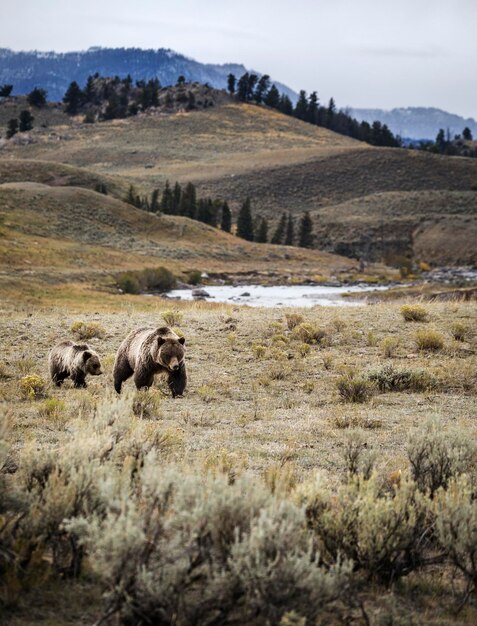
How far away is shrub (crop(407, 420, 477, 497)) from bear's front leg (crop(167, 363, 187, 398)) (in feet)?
17.2

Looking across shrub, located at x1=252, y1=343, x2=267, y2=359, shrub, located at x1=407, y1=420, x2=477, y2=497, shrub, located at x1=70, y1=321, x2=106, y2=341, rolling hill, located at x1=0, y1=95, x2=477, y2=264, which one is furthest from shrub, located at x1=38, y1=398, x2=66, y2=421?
rolling hill, located at x1=0, y1=95, x2=477, y2=264

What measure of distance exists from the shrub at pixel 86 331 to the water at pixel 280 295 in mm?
21432

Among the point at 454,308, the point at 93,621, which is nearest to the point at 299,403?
the point at 93,621

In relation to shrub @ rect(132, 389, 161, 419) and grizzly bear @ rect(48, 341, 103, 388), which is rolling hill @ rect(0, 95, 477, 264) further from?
shrub @ rect(132, 389, 161, 419)

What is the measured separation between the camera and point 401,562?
5.21 m

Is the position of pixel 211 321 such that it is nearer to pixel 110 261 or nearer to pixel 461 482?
pixel 461 482

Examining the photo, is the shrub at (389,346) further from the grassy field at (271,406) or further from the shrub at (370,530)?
the shrub at (370,530)

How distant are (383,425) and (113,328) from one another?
35.0 feet

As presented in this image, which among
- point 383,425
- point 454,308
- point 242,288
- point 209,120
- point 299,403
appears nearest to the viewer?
point 383,425

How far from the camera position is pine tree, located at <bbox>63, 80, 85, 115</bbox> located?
165m

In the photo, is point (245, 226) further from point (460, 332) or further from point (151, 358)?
point (151, 358)

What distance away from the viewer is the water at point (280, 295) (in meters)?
41.5

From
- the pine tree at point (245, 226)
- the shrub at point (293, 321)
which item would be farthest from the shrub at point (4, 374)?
the pine tree at point (245, 226)

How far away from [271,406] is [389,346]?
509 centimetres
